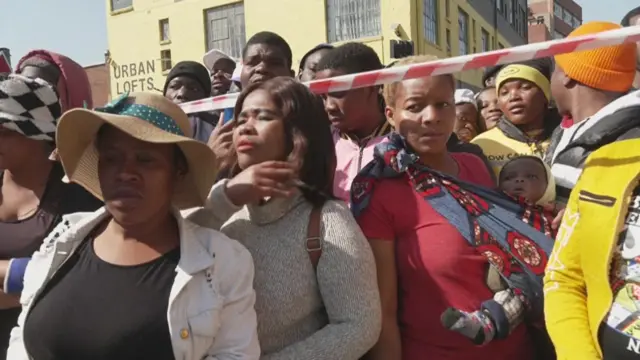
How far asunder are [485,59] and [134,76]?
2350 centimetres

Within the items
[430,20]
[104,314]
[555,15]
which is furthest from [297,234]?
[555,15]

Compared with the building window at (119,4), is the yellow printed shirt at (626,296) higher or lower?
lower

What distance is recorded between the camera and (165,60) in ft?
77.3

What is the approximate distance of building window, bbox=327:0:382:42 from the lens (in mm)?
19406

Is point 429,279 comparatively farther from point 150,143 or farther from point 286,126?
point 150,143

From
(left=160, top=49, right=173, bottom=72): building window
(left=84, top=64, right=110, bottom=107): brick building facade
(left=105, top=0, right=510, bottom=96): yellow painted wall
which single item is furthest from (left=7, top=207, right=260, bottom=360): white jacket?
(left=84, top=64, right=110, bottom=107): brick building facade

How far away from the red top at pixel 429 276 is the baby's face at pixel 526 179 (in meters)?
0.47

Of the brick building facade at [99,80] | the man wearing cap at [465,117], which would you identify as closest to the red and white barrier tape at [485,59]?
the man wearing cap at [465,117]

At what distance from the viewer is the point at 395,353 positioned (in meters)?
2.05

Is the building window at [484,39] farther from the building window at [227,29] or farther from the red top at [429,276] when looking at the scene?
the red top at [429,276]

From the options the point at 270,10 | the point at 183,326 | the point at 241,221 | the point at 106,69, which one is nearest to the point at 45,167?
the point at 241,221

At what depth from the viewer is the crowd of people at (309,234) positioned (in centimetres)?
168

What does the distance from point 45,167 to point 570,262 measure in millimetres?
2016

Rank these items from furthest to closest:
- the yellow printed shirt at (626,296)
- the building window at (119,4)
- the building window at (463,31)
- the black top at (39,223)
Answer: the building window at (119,4), the building window at (463,31), the black top at (39,223), the yellow printed shirt at (626,296)
